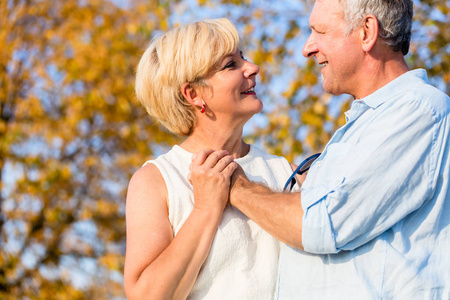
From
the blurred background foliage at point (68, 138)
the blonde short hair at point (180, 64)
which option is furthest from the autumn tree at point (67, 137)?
the blonde short hair at point (180, 64)

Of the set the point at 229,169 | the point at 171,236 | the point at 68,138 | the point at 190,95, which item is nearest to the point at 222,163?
the point at 229,169

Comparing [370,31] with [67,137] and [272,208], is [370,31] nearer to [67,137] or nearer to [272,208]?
[272,208]

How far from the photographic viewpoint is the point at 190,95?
2.90 metres

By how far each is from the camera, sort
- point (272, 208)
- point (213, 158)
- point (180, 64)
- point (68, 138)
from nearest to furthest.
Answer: point (272, 208) < point (213, 158) < point (180, 64) < point (68, 138)

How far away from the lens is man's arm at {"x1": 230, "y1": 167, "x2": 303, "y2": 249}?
87.4 inches

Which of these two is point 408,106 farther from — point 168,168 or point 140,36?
point 140,36

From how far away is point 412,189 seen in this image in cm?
216

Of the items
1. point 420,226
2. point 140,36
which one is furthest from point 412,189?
point 140,36

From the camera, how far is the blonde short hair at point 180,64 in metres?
2.80

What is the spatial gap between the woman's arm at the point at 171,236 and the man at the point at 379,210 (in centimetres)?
26

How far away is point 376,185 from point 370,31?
652 millimetres

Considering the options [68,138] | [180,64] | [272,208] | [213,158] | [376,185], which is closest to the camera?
[376,185]

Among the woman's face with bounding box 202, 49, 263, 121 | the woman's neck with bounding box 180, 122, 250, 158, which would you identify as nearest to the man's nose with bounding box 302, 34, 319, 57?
the woman's face with bounding box 202, 49, 263, 121

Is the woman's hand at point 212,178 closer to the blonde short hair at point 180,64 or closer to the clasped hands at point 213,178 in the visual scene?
the clasped hands at point 213,178
